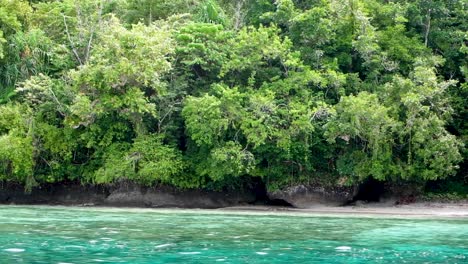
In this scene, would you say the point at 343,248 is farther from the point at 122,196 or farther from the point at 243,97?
the point at 122,196

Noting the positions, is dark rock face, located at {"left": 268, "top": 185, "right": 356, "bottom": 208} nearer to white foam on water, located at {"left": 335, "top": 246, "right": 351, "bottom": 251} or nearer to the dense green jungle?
the dense green jungle

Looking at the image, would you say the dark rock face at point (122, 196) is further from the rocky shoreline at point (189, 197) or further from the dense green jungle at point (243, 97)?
the dense green jungle at point (243, 97)

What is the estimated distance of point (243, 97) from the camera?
25.2m

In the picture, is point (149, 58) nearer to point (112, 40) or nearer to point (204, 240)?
point (112, 40)

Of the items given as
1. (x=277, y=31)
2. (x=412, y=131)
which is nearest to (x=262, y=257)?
(x=412, y=131)

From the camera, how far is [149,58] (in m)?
24.7

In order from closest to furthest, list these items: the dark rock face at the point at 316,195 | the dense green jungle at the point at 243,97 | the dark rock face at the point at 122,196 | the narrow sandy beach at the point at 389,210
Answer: the narrow sandy beach at the point at 389,210, the dense green jungle at the point at 243,97, the dark rock face at the point at 316,195, the dark rock face at the point at 122,196

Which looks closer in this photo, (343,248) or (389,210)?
(343,248)

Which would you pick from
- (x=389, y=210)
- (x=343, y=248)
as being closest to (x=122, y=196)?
(x=389, y=210)

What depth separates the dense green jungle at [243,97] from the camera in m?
24.4

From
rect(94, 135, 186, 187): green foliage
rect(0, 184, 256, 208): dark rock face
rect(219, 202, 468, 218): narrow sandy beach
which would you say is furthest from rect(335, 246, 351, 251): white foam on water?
rect(0, 184, 256, 208): dark rock face

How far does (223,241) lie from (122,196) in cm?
1477

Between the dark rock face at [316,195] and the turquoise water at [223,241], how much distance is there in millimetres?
Result: 7922

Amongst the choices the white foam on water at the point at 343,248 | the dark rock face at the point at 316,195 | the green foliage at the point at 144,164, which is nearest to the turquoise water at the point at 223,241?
the white foam on water at the point at 343,248
